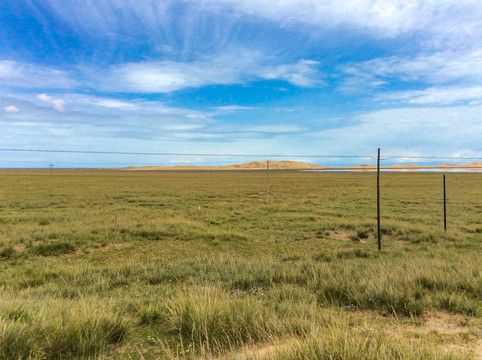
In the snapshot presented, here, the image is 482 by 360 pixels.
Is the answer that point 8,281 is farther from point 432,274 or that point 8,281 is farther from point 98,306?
point 432,274

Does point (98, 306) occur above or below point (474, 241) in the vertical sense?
above

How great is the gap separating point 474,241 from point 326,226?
689 cm

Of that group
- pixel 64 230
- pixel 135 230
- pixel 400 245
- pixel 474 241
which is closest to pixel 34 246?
pixel 64 230

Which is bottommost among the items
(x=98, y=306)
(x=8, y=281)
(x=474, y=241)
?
(x=474, y=241)

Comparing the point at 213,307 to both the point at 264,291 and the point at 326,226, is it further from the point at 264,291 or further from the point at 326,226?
the point at 326,226

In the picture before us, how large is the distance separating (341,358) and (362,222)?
51.1 ft

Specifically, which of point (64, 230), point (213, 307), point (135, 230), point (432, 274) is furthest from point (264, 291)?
point (64, 230)

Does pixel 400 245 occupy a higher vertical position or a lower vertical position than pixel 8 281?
lower

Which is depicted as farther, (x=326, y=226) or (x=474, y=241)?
(x=326, y=226)

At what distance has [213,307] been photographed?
14.0ft

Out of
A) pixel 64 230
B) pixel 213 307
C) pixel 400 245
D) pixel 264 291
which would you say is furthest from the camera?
pixel 64 230

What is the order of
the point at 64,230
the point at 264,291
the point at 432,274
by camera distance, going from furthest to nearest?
the point at 64,230 → the point at 432,274 → the point at 264,291

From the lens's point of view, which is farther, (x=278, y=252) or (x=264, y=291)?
(x=278, y=252)

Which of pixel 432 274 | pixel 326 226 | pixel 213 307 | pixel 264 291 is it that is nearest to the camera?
pixel 213 307
